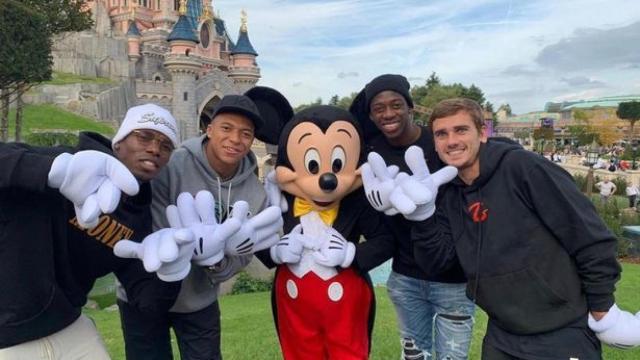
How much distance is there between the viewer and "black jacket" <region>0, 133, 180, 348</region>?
81.6 inches

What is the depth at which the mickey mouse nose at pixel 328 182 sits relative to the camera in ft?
9.88

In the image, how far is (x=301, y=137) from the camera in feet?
10.4

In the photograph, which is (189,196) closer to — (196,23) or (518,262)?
(518,262)

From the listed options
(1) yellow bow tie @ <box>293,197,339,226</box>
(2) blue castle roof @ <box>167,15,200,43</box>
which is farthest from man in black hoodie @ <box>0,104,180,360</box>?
(2) blue castle roof @ <box>167,15,200,43</box>

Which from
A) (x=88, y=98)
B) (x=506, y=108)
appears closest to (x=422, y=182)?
(x=88, y=98)


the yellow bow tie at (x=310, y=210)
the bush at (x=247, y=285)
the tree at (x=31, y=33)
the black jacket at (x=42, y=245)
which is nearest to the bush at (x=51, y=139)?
the tree at (x=31, y=33)

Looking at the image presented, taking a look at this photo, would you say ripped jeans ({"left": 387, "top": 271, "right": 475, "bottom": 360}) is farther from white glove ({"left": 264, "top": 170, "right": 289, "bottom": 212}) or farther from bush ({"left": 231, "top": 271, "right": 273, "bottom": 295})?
bush ({"left": 231, "top": 271, "right": 273, "bottom": 295})

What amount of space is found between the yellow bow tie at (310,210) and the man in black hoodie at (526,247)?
32.4 inches

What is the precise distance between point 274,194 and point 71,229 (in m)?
1.29

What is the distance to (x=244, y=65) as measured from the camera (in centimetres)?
4319

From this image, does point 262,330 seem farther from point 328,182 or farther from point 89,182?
point 89,182

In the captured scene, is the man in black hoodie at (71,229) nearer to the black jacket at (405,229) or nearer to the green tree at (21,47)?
the black jacket at (405,229)

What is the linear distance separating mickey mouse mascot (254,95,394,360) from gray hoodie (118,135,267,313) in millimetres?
304

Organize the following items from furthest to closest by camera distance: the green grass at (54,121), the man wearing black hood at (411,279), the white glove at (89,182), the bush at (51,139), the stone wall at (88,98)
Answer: the stone wall at (88,98), the green grass at (54,121), the bush at (51,139), the man wearing black hood at (411,279), the white glove at (89,182)
